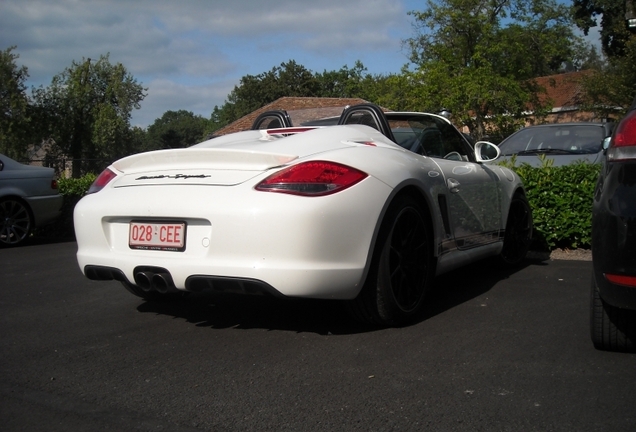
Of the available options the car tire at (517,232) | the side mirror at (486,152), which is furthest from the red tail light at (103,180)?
the car tire at (517,232)

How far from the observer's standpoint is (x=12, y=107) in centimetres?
5097

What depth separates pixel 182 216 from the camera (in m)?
4.07

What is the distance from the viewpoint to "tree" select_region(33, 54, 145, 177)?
2197 inches

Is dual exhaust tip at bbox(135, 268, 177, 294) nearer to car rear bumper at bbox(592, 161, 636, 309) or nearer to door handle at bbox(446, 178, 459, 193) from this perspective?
door handle at bbox(446, 178, 459, 193)

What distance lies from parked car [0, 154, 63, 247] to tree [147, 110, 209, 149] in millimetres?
99851

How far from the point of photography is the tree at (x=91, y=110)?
55812 millimetres

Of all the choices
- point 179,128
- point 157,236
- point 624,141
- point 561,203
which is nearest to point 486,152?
point 561,203

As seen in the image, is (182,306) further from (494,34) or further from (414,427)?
(494,34)

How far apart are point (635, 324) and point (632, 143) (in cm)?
99

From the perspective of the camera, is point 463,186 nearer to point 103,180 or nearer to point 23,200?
point 103,180

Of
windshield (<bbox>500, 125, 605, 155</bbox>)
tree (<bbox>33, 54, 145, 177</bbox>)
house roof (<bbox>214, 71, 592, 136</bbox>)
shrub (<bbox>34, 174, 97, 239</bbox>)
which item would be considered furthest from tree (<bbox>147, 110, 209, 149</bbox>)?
windshield (<bbox>500, 125, 605, 155</bbox>)

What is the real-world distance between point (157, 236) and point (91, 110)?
56257 millimetres

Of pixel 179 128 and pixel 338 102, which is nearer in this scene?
pixel 338 102

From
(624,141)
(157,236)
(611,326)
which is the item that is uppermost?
(624,141)
